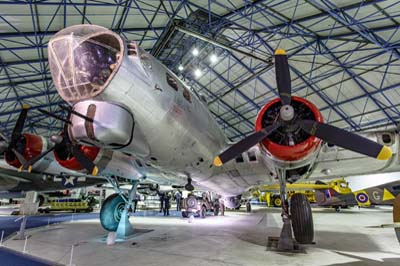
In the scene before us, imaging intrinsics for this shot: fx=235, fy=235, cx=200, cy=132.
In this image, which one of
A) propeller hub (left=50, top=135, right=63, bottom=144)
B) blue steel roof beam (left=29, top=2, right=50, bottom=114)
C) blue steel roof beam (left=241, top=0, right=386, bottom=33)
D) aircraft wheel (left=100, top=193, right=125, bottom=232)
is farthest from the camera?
blue steel roof beam (left=241, top=0, right=386, bottom=33)

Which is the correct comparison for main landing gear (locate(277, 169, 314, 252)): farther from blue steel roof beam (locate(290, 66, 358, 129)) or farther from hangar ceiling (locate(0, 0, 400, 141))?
blue steel roof beam (locate(290, 66, 358, 129))

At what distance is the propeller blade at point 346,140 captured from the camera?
3871 millimetres

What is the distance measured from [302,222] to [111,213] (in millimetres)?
5937

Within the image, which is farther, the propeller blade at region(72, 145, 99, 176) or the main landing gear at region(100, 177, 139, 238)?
the main landing gear at region(100, 177, 139, 238)

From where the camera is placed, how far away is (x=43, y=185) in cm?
1145

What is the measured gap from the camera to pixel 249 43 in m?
16.0

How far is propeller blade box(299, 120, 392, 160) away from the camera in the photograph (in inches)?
152

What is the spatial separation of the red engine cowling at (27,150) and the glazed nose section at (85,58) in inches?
206

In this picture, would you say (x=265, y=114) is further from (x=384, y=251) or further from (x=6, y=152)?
(x=6, y=152)

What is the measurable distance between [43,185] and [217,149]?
9.78 m

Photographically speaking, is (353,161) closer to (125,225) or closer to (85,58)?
(85,58)

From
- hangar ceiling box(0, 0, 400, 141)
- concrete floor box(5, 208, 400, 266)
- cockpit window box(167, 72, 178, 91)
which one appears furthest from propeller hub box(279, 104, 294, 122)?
hangar ceiling box(0, 0, 400, 141)

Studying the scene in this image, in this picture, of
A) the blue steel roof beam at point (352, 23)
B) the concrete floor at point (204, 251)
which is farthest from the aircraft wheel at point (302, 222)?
the blue steel roof beam at point (352, 23)

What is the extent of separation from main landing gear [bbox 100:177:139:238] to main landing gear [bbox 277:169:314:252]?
455cm
